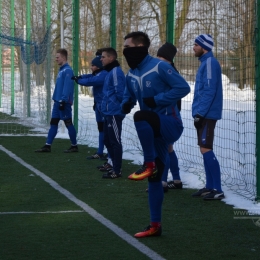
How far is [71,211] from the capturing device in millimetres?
8164

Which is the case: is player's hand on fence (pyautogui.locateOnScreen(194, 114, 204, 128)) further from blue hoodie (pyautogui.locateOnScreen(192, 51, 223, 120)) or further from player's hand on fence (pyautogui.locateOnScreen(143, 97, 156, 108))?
player's hand on fence (pyautogui.locateOnScreen(143, 97, 156, 108))

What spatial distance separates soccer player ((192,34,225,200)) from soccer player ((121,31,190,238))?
1.95 meters

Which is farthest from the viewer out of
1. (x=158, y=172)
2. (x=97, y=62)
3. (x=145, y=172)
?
(x=97, y=62)

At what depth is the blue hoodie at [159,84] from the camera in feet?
22.0

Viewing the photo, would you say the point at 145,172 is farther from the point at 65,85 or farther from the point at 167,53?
the point at 65,85

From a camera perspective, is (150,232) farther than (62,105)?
No

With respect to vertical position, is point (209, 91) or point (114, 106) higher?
point (209, 91)

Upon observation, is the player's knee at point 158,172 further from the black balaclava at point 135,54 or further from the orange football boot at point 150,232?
the black balaclava at point 135,54

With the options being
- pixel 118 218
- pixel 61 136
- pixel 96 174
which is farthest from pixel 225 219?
pixel 61 136

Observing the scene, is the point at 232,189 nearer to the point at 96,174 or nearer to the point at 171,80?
the point at 96,174

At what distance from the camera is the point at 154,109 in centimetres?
686

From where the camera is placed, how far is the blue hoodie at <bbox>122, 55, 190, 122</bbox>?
6691 millimetres

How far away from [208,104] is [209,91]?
0.16m

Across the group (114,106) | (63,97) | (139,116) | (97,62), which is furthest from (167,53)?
(63,97)
